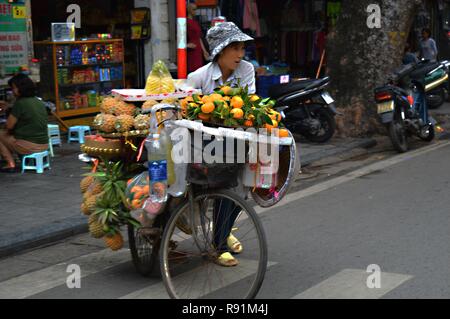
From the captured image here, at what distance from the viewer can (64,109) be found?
12141mm

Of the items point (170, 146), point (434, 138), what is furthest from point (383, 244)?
point (434, 138)

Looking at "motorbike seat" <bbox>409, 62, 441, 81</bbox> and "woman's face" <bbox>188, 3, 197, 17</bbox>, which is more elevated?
"woman's face" <bbox>188, 3, 197, 17</bbox>

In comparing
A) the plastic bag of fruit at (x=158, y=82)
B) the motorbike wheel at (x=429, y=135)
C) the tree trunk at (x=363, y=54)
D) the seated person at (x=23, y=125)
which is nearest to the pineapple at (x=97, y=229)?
the plastic bag of fruit at (x=158, y=82)

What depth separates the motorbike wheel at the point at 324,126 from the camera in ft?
38.2

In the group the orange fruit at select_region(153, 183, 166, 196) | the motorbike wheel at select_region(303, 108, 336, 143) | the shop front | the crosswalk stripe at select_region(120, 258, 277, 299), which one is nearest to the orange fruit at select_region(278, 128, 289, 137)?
the orange fruit at select_region(153, 183, 166, 196)

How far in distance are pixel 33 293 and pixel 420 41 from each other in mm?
14417

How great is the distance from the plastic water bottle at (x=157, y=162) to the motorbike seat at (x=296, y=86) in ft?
21.7

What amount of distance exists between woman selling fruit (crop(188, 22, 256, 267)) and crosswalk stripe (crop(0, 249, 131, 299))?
3.28 feet

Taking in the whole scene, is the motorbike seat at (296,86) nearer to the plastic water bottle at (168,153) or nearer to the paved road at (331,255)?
the paved road at (331,255)

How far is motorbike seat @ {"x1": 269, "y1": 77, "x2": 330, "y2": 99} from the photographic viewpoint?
11.4 metres

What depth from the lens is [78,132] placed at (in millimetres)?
11578

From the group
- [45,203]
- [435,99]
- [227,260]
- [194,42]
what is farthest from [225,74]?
[435,99]

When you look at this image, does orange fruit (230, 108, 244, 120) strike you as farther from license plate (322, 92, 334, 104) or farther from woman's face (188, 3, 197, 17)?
woman's face (188, 3, 197, 17)
